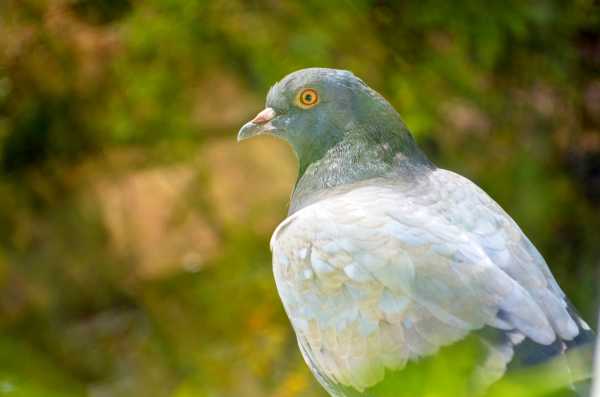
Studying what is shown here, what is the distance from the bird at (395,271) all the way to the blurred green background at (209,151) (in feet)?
5.56

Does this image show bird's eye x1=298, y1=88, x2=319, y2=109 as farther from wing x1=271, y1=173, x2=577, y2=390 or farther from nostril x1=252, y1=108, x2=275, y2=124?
wing x1=271, y1=173, x2=577, y2=390

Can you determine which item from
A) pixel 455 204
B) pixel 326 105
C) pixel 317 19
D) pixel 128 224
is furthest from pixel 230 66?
pixel 455 204

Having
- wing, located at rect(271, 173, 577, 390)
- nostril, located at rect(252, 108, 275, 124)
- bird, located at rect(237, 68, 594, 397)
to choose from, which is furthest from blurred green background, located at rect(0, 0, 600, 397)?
wing, located at rect(271, 173, 577, 390)

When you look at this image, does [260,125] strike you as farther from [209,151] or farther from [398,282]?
[209,151]

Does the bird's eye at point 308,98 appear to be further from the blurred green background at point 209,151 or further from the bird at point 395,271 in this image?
the blurred green background at point 209,151

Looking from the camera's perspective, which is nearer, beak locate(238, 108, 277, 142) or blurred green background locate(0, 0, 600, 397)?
beak locate(238, 108, 277, 142)

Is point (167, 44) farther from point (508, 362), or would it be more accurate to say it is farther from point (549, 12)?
point (508, 362)

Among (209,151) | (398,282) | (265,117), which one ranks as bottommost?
(209,151)

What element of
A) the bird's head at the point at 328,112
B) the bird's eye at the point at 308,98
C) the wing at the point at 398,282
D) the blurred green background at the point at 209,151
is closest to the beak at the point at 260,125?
the bird's head at the point at 328,112

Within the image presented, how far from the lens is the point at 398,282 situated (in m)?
2.21

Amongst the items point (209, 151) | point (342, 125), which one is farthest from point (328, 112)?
point (209, 151)

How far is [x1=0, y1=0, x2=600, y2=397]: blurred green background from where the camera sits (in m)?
4.56

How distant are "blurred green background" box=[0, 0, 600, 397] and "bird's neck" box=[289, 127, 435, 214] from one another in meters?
1.61

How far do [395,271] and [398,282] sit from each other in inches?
1.1
